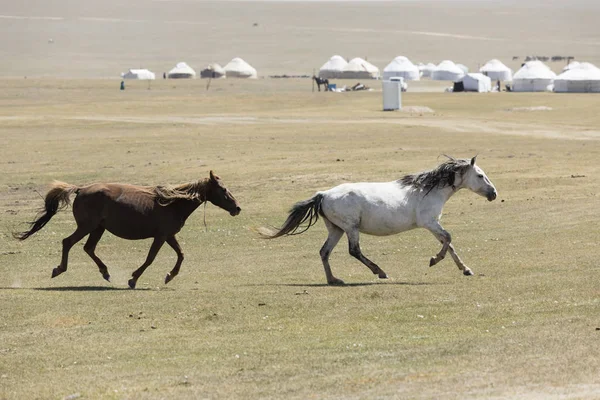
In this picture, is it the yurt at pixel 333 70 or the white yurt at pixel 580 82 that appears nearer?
the white yurt at pixel 580 82

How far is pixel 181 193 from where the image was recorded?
51.2 ft

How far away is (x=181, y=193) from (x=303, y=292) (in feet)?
8.13

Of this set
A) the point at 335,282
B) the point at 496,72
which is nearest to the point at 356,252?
the point at 335,282

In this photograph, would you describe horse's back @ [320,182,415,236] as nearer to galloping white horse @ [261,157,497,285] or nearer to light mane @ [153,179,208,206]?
galloping white horse @ [261,157,497,285]

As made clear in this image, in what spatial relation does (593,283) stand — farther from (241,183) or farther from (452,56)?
(452,56)

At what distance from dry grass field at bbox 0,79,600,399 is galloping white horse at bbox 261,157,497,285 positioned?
1.79ft

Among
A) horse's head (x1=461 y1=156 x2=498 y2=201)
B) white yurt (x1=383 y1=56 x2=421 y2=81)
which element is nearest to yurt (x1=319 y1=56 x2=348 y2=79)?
white yurt (x1=383 y1=56 x2=421 y2=81)

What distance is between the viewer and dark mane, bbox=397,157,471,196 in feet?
52.9

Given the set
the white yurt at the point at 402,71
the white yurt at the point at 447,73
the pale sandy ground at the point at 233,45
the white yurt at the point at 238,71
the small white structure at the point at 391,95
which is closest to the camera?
the small white structure at the point at 391,95

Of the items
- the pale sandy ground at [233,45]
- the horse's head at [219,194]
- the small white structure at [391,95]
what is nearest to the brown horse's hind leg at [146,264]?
the horse's head at [219,194]

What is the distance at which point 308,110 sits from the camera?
2442 inches

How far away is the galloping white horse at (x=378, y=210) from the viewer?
15.5 meters

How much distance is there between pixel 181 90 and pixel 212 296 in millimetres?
71065

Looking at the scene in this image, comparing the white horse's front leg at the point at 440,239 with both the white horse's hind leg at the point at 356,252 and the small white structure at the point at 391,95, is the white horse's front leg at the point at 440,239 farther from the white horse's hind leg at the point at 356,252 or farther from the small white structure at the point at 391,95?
the small white structure at the point at 391,95
